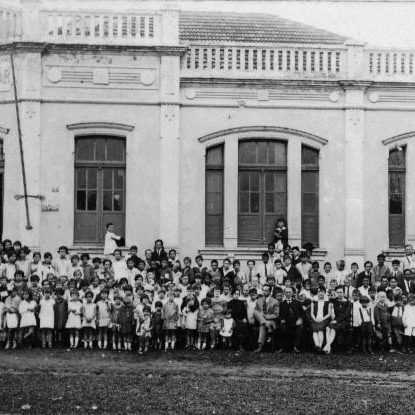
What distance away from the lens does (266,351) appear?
553 inches

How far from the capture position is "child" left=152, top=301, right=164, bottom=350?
13.8 meters

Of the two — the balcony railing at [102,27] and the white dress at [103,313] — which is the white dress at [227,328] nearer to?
the white dress at [103,313]

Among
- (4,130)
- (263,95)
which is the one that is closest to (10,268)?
(4,130)

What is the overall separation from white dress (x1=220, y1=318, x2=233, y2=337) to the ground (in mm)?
438

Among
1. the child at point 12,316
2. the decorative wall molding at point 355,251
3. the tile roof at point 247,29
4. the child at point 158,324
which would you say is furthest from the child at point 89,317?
the tile roof at point 247,29

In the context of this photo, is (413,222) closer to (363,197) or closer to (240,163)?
(363,197)

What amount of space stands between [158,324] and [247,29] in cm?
1108

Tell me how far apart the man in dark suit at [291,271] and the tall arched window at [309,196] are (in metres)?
2.64

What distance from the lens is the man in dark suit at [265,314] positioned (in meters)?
14.0

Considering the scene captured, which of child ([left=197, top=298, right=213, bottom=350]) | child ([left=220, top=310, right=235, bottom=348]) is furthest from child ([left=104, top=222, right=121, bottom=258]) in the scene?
child ([left=220, top=310, right=235, bottom=348])

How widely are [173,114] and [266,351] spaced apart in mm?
6130

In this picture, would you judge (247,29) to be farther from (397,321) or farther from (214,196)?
(397,321)

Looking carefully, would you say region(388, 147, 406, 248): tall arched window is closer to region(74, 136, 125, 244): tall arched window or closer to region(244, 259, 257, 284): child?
region(244, 259, 257, 284): child

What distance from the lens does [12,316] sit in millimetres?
13781
